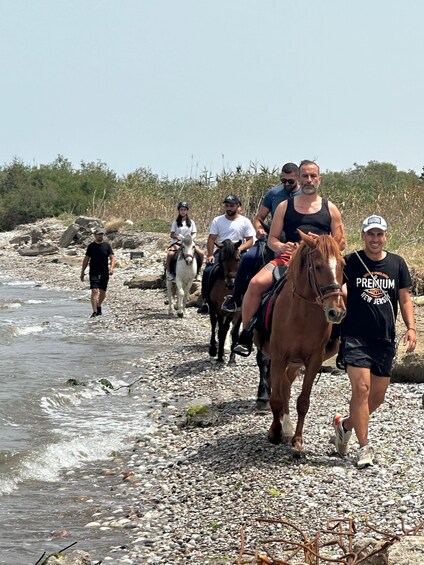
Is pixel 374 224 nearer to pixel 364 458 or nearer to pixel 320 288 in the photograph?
pixel 320 288

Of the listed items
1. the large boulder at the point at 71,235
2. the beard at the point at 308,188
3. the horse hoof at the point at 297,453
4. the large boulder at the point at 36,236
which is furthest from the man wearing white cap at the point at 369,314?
the large boulder at the point at 36,236

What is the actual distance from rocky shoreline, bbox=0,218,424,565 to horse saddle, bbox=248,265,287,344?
115 cm

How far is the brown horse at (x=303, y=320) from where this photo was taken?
26.6 feet

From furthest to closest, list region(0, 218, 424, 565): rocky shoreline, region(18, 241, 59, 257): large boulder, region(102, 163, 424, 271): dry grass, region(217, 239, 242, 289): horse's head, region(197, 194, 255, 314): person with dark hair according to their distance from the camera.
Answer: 1. region(18, 241, 59, 257): large boulder
2. region(102, 163, 424, 271): dry grass
3. region(197, 194, 255, 314): person with dark hair
4. region(217, 239, 242, 289): horse's head
5. region(0, 218, 424, 565): rocky shoreline

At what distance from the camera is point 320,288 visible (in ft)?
26.6

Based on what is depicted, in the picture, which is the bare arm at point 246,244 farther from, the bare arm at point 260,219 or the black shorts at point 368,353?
the black shorts at point 368,353

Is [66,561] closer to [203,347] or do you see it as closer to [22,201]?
[203,347]

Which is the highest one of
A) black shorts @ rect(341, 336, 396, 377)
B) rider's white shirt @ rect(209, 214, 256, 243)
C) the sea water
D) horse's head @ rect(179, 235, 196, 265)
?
rider's white shirt @ rect(209, 214, 256, 243)

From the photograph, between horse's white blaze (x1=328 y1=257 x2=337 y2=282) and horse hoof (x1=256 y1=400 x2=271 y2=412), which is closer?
horse's white blaze (x1=328 y1=257 x2=337 y2=282)

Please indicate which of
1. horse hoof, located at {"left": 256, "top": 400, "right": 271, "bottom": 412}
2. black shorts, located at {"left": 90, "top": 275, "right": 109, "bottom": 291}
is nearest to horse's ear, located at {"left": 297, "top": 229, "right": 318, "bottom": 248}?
horse hoof, located at {"left": 256, "top": 400, "right": 271, "bottom": 412}

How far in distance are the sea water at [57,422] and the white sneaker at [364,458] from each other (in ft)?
7.44

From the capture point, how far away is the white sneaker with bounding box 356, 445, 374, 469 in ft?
27.3

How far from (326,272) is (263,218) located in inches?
129

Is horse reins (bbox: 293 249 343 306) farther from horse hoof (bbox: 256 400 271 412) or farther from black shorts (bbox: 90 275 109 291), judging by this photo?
black shorts (bbox: 90 275 109 291)
